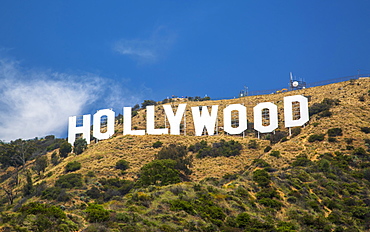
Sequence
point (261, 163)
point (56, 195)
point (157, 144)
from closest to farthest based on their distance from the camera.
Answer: point (56, 195) < point (261, 163) < point (157, 144)

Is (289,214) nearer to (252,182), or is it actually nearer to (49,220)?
(252,182)

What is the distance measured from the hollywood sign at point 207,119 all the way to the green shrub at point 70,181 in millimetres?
14309

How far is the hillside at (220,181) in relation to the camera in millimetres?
28656

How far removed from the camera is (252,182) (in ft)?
140

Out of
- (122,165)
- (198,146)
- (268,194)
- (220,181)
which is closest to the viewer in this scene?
(268,194)

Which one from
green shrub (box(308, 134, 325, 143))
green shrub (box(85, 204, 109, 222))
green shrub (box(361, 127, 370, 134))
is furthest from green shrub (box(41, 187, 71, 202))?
green shrub (box(361, 127, 370, 134))

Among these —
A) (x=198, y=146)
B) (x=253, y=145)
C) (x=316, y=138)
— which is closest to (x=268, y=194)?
(x=316, y=138)

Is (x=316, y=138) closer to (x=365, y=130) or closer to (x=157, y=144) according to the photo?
(x=365, y=130)

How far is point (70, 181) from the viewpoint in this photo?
5206cm

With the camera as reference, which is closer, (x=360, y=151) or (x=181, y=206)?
(x=181, y=206)

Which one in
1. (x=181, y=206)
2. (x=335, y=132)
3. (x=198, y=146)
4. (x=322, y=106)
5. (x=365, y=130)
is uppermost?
(x=322, y=106)

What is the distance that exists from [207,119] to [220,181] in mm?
18549

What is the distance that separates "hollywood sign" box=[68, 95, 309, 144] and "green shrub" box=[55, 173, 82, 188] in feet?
46.9

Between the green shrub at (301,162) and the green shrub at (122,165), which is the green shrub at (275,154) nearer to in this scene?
the green shrub at (301,162)
